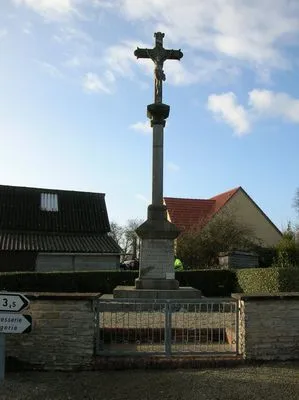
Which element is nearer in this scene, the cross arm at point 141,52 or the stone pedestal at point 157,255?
the stone pedestal at point 157,255

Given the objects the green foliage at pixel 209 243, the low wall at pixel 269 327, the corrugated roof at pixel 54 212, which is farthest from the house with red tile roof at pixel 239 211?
the low wall at pixel 269 327

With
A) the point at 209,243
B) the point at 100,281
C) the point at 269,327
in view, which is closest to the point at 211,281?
the point at 100,281

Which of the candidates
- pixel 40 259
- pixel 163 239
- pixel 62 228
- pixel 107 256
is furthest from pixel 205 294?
pixel 62 228

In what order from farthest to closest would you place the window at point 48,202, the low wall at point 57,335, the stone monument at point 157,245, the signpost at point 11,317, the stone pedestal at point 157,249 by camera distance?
the window at point 48,202 → the stone pedestal at point 157,249 → the stone monument at point 157,245 → the low wall at point 57,335 → the signpost at point 11,317

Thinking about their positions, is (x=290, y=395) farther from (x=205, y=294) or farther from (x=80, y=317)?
(x=205, y=294)

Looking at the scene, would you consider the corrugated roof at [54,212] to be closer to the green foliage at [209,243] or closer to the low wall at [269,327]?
the green foliage at [209,243]

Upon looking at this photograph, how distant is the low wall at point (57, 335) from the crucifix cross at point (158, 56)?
1064cm

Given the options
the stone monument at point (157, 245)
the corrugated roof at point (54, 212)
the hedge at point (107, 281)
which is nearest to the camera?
the stone monument at point (157, 245)

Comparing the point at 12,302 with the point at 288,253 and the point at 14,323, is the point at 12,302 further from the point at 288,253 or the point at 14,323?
the point at 288,253

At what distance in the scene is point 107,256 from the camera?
31.1 meters

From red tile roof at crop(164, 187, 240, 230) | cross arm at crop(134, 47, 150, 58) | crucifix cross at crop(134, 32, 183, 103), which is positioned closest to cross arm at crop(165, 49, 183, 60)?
crucifix cross at crop(134, 32, 183, 103)

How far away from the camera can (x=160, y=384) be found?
22.6 feet

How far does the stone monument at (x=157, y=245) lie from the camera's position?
15.5 metres

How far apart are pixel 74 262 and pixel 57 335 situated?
75.3 ft
